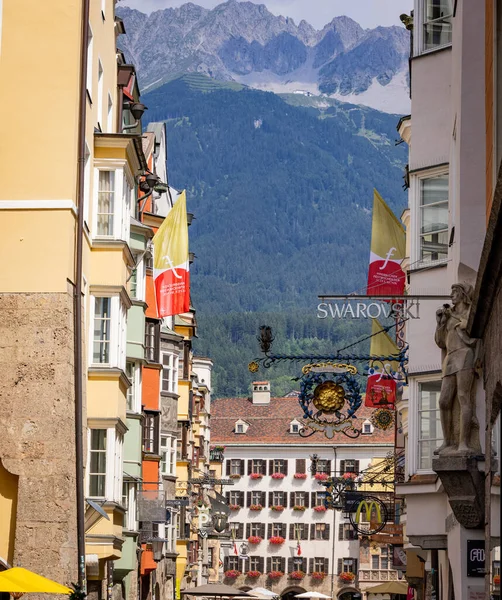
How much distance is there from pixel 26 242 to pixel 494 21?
1200 cm

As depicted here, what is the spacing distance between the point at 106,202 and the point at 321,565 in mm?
101403

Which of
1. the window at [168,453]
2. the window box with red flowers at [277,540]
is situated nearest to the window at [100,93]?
the window at [168,453]

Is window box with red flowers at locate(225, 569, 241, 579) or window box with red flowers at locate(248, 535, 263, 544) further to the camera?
window box with red flowers at locate(225, 569, 241, 579)

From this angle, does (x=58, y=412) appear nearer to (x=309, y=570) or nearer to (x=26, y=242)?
(x=26, y=242)

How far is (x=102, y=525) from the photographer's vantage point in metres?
30.5

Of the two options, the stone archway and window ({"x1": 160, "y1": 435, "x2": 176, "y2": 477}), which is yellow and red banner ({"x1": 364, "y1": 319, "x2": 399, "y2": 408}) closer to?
window ({"x1": 160, "y1": 435, "x2": 176, "y2": 477})

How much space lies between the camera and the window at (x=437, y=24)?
88.4ft

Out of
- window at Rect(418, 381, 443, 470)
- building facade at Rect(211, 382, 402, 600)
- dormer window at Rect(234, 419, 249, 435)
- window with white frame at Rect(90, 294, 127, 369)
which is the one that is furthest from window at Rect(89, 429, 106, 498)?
dormer window at Rect(234, 419, 249, 435)

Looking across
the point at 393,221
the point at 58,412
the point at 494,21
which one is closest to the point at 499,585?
the point at 494,21

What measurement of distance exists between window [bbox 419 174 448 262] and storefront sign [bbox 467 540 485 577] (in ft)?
29.5

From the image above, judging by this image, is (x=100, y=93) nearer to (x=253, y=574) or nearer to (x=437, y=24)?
(x=437, y=24)

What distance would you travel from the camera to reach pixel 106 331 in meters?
30.5

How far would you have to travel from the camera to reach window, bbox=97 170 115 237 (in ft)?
99.3

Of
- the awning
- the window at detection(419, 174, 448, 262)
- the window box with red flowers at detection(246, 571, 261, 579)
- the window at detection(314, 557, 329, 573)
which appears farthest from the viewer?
the window box with red flowers at detection(246, 571, 261, 579)
